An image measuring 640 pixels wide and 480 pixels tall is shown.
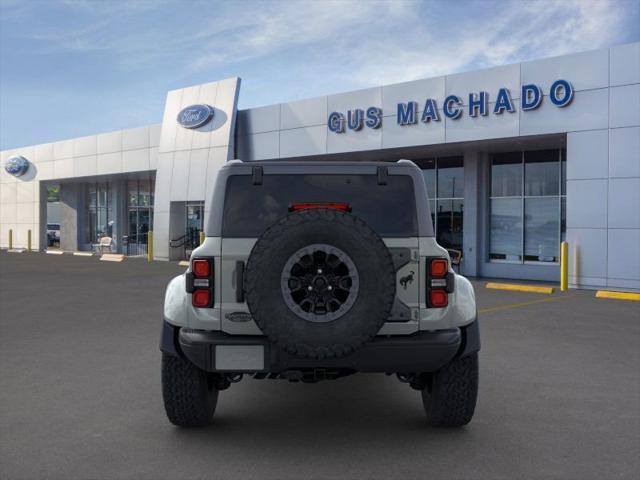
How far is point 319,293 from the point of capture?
3541mm

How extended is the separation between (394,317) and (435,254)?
507 millimetres

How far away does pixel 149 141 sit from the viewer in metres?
28.5

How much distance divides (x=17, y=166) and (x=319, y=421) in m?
36.8

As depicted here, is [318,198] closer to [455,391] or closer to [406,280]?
[406,280]

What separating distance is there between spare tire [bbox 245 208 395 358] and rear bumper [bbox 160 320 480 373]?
12.2 inches

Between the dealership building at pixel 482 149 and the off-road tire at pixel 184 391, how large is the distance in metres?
A: 9.79

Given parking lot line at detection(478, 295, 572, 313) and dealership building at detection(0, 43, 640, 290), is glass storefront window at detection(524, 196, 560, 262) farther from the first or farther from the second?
parking lot line at detection(478, 295, 572, 313)

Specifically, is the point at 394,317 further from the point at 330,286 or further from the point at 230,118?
the point at 230,118

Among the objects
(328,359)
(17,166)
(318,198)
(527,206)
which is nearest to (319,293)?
(328,359)

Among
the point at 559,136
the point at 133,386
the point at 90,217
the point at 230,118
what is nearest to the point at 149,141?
the point at 230,118

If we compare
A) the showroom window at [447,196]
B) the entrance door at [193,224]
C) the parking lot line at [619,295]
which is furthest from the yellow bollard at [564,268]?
the entrance door at [193,224]

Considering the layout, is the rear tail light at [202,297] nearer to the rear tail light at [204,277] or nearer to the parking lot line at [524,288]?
the rear tail light at [204,277]

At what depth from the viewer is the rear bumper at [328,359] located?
3777 mm

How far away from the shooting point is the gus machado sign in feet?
50.3
